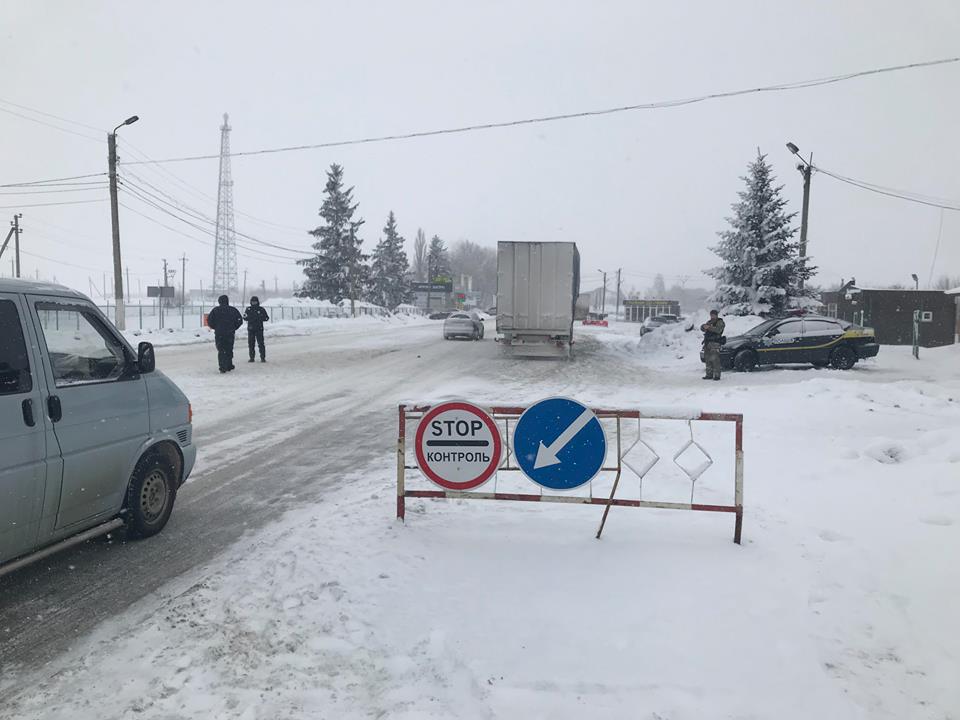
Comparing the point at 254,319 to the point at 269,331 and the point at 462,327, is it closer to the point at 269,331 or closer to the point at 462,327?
the point at 462,327

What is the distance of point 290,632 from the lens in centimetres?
363

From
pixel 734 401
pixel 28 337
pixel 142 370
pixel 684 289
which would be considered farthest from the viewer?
pixel 684 289

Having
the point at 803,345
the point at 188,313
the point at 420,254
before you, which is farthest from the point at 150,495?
the point at 420,254

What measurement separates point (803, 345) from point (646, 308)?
256 feet

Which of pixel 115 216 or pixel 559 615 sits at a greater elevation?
pixel 115 216

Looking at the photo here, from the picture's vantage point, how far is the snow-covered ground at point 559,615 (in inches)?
122

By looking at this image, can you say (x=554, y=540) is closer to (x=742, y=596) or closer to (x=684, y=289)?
(x=742, y=596)

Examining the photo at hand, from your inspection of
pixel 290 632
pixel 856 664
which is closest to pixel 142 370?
pixel 290 632

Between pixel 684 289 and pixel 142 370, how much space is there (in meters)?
200

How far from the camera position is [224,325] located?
51.3 feet

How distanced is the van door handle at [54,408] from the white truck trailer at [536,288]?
1752 centimetres

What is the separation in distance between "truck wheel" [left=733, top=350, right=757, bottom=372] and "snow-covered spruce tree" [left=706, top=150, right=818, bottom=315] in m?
8.33

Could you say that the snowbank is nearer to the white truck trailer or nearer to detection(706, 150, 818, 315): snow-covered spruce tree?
the white truck trailer

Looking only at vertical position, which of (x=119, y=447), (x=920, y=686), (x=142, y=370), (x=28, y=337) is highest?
(x=28, y=337)
